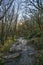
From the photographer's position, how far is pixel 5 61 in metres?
11.3

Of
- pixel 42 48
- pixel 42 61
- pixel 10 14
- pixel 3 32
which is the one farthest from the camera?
pixel 10 14

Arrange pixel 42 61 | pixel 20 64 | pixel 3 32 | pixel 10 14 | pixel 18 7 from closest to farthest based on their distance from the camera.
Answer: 1. pixel 42 61
2. pixel 20 64
3. pixel 3 32
4. pixel 10 14
5. pixel 18 7

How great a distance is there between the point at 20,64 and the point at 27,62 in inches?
27.1

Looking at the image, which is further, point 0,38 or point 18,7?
point 18,7

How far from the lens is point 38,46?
50.5ft

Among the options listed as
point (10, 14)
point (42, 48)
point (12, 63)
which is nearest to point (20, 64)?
point (12, 63)

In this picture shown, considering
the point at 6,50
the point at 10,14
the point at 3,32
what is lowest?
the point at 6,50

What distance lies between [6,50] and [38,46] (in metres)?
3.03

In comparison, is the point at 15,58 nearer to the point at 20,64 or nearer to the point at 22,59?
the point at 22,59

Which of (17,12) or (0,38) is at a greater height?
(17,12)

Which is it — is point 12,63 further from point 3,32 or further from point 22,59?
point 3,32

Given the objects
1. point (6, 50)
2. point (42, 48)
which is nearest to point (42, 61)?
point (42, 48)

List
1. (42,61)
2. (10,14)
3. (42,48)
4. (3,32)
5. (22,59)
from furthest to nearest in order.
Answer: (10,14) < (3,32) < (42,48) < (22,59) < (42,61)

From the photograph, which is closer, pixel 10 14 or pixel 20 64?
pixel 20 64
